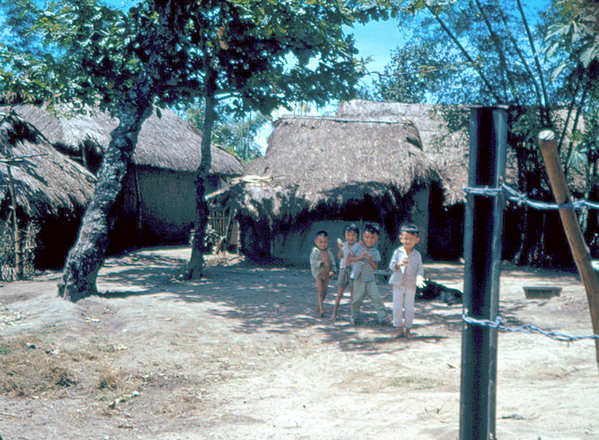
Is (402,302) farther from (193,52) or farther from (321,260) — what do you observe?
(193,52)

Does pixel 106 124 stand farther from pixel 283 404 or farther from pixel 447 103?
pixel 283 404

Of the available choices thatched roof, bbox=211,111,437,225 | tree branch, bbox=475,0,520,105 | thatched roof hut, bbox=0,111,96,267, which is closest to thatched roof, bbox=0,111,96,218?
thatched roof hut, bbox=0,111,96,267

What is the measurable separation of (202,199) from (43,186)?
352 cm

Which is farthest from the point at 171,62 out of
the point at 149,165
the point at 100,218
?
the point at 149,165

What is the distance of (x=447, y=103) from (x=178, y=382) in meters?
12.1

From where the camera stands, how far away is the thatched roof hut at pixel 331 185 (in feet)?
41.3

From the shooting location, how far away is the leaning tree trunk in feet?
25.7

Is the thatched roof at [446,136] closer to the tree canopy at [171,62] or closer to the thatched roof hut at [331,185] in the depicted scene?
the thatched roof hut at [331,185]

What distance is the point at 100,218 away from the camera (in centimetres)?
830

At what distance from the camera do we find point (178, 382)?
4473 mm

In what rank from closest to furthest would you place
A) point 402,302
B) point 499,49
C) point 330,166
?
point 402,302, point 499,49, point 330,166

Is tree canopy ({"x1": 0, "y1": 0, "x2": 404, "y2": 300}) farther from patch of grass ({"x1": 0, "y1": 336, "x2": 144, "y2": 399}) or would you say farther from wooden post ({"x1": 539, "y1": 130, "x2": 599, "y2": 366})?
wooden post ({"x1": 539, "y1": 130, "x2": 599, "y2": 366})

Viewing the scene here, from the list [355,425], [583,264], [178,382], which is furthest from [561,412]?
[178,382]

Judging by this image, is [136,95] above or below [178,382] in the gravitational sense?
above
